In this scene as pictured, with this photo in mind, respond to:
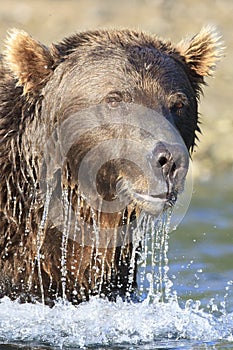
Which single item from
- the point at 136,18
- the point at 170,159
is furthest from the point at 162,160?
the point at 136,18

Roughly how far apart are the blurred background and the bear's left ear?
7909mm

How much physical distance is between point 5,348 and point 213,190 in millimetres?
6257

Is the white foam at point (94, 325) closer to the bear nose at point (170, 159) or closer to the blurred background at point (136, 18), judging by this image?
the bear nose at point (170, 159)

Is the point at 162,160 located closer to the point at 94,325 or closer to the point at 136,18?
the point at 94,325

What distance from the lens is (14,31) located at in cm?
735

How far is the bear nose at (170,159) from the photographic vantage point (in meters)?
6.79

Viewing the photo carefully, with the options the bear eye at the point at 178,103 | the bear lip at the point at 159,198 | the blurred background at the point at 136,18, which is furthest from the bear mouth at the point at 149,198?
the blurred background at the point at 136,18

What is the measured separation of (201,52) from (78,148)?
1204 mm

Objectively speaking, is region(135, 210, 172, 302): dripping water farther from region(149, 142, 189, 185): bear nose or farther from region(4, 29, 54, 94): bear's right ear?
region(4, 29, 54, 94): bear's right ear

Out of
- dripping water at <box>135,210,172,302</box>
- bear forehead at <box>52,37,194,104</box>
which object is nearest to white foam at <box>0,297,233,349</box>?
dripping water at <box>135,210,172,302</box>

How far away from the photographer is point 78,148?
7.27m

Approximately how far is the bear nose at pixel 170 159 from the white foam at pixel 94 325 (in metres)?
1.26

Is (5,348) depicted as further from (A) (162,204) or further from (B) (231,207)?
(B) (231,207)

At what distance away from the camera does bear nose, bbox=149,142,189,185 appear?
6785mm
